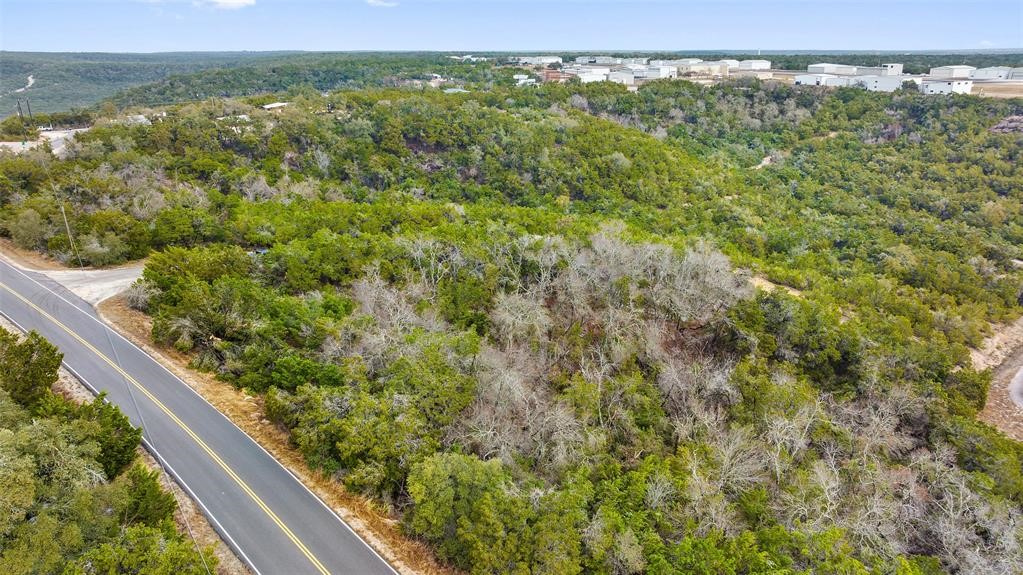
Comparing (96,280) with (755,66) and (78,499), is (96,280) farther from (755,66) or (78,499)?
(755,66)

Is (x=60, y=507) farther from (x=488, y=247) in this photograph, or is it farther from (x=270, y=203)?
(x=270, y=203)

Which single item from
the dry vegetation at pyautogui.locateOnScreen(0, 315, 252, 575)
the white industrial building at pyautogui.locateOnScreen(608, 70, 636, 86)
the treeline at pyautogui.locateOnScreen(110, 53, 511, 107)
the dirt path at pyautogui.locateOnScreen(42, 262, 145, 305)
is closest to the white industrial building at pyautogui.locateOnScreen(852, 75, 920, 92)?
the white industrial building at pyautogui.locateOnScreen(608, 70, 636, 86)

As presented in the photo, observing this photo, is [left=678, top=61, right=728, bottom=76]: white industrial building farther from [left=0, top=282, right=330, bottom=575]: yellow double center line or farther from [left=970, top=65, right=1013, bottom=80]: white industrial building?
[left=0, top=282, right=330, bottom=575]: yellow double center line

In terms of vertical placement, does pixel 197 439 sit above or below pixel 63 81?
below

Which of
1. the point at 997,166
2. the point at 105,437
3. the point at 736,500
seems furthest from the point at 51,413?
the point at 997,166

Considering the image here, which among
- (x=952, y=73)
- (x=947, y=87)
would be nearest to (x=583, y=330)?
(x=947, y=87)

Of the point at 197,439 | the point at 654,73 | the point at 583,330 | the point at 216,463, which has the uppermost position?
the point at 654,73
